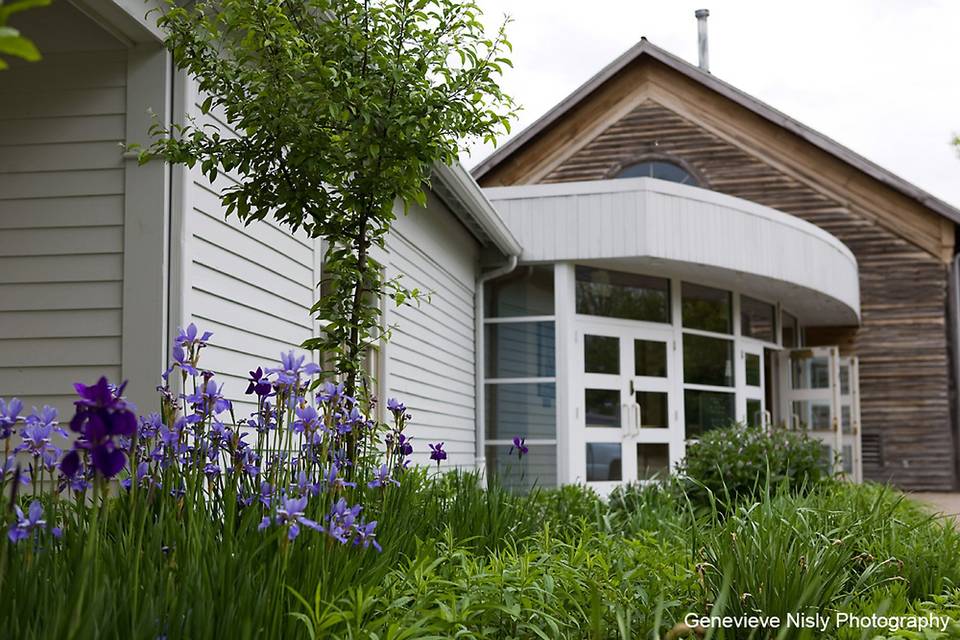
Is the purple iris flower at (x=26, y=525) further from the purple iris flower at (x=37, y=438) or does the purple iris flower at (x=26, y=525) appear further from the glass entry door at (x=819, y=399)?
the glass entry door at (x=819, y=399)

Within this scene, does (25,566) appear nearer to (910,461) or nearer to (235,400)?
(235,400)

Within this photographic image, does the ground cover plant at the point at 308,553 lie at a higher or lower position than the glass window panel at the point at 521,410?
lower

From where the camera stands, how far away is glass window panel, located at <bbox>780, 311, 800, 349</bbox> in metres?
16.8

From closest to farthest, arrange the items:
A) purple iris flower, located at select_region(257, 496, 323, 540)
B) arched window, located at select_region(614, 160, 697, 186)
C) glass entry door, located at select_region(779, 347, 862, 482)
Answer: purple iris flower, located at select_region(257, 496, 323, 540)
glass entry door, located at select_region(779, 347, 862, 482)
arched window, located at select_region(614, 160, 697, 186)

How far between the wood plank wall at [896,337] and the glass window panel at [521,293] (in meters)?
7.02

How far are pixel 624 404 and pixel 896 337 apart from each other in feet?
24.3

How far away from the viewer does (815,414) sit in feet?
52.6

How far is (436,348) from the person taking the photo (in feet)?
35.3

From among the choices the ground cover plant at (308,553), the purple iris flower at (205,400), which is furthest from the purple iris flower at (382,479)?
the purple iris flower at (205,400)

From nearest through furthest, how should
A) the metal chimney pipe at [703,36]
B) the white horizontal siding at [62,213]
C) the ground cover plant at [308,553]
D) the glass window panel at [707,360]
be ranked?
the ground cover plant at [308,553] < the white horizontal siding at [62,213] < the glass window panel at [707,360] < the metal chimney pipe at [703,36]

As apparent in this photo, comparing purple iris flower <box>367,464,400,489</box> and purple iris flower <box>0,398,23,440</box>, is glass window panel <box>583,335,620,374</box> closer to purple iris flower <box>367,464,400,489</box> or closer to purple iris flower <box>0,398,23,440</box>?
purple iris flower <box>367,464,400,489</box>

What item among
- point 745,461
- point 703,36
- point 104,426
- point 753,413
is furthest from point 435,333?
point 703,36

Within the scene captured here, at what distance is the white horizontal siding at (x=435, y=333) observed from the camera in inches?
376

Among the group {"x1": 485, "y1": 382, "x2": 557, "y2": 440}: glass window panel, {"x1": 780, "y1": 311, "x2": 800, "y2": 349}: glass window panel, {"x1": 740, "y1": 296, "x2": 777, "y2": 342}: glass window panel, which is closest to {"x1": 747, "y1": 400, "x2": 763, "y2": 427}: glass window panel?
{"x1": 740, "y1": 296, "x2": 777, "y2": 342}: glass window panel
